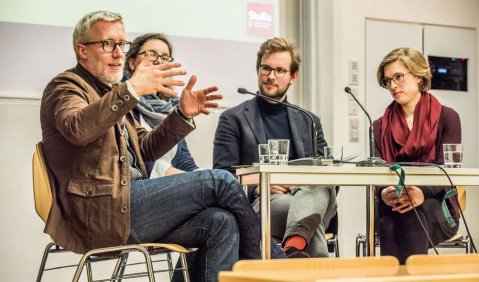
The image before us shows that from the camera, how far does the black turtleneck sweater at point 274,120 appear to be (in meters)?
3.29

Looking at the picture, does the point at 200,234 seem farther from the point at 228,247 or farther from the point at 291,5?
the point at 291,5

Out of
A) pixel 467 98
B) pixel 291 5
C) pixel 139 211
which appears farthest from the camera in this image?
pixel 467 98

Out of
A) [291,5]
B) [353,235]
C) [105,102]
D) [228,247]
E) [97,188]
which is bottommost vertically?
[353,235]

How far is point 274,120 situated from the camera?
3.33 m

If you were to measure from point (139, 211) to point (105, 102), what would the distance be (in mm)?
366

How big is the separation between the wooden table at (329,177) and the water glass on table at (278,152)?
0.11 meters

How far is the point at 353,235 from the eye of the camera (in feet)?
14.7

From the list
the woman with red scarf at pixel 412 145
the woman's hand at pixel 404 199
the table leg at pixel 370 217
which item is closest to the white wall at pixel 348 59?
the woman with red scarf at pixel 412 145

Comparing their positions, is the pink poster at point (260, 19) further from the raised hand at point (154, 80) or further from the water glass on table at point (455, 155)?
the raised hand at point (154, 80)

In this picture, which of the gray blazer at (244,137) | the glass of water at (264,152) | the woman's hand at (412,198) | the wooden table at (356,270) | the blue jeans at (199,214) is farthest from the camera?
the gray blazer at (244,137)

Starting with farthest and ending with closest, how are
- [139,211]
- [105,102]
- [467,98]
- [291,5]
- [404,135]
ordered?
1. [467,98]
2. [291,5]
3. [404,135]
4. [139,211]
5. [105,102]

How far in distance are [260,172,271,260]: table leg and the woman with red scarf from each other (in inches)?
32.8

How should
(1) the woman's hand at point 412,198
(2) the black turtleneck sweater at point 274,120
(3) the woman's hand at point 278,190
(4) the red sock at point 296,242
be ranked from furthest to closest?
(2) the black turtleneck sweater at point 274,120 → (3) the woman's hand at point 278,190 → (1) the woman's hand at point 412,198 → (4) the red sock at point 296,242

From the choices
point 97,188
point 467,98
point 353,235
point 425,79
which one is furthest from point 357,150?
point 97,188
